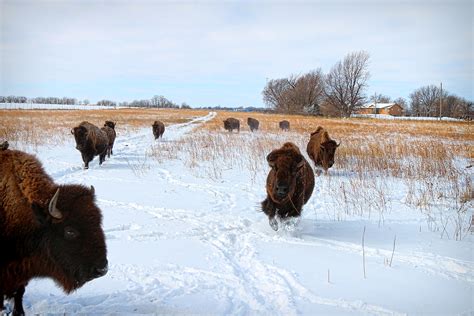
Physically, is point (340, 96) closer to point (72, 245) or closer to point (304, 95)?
point (304, 95)

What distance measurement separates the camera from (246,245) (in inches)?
203

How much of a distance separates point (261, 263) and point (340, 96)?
7418 cm

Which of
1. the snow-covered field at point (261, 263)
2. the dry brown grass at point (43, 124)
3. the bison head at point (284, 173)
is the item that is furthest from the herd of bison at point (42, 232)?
the dry brown grass at point (43, 124)

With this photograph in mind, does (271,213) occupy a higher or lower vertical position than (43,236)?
lower

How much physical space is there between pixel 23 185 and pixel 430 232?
6208 millimetres

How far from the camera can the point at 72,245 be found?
10.0 feet

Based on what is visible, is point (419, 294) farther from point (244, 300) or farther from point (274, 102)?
point (274, 102)

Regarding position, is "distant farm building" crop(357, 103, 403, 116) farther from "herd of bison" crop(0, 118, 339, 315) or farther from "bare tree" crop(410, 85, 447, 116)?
"herd of bison" crop(0, 118, 339, 315)

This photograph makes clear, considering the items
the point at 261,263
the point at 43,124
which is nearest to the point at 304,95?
the point at 43,124

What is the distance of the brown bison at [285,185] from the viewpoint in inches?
222

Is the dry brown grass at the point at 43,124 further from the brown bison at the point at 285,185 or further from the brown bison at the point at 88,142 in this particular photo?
the brown bison at the point at 285,185

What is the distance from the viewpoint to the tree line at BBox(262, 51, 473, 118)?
70425 millimetres

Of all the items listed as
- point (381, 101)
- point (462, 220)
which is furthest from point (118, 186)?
point (381, 101)

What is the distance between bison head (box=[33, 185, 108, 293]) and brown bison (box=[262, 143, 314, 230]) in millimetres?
3206
